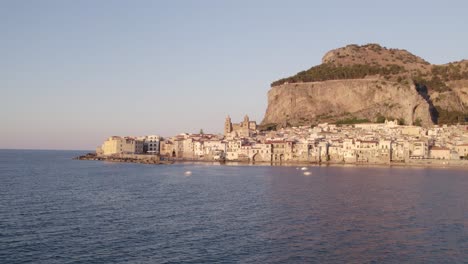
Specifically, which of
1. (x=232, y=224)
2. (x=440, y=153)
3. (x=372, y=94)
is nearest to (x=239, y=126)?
(x=372, y=94)

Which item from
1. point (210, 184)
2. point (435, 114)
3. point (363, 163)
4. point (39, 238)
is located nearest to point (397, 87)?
point (435, 114)

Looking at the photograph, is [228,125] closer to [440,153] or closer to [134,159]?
[134,159]

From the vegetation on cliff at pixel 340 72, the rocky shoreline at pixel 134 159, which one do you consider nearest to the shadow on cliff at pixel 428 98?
the vegetation on cliff at pixel 340 72

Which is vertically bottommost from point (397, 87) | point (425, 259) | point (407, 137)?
point (425, 259)

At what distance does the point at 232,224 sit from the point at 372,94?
95.8 m

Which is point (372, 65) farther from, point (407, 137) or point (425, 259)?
point (425, 259)

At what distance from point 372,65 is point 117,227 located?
4657 inches

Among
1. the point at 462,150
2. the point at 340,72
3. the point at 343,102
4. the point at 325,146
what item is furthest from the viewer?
the point at 340,72

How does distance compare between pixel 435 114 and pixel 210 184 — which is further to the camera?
pixel 435 114

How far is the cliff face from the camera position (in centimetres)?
10612

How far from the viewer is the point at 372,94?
114 m

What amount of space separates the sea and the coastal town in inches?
1577

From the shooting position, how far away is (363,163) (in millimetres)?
79812

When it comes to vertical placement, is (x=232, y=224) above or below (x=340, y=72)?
below
